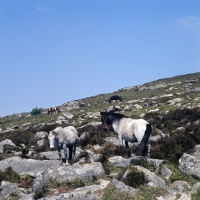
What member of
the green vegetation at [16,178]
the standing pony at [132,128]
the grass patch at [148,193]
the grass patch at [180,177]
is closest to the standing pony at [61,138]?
the standing pony at [132,128]

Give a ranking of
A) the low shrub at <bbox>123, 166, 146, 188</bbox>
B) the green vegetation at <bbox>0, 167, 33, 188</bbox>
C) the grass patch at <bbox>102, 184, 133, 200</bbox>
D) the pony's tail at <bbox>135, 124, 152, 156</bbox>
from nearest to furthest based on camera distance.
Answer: the grass patch at <bbox>102, 184, 133, 200</bbox>, the low shrub at <bbox>123, 166, 146, 188</bbox>, the green vegetation at <bbox>0, 167, 33, 188</bbox>, the pony's tail at <bbox>135, 124, 152, 156</bbox>

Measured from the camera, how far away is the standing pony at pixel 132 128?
1623 cm

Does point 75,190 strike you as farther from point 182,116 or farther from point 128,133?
point 182,116

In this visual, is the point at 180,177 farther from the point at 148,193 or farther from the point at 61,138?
the point at 61,138

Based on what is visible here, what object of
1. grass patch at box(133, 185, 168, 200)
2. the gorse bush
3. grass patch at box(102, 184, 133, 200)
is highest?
grass patch at box(102, 184, 133, 200)

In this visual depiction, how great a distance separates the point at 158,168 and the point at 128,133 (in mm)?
3578

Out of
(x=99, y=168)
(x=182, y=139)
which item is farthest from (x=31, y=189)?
(x=182, y=139)

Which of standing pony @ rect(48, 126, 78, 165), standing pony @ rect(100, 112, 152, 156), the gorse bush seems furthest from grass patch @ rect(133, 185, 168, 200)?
the gorse bush

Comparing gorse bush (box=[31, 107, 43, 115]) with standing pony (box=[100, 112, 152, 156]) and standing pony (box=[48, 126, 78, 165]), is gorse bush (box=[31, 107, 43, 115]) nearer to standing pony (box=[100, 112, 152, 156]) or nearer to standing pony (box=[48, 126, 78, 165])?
standing pony (box=[100, 112, 152, 156])

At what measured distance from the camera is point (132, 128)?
17125 millimetres

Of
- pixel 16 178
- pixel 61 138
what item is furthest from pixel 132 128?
pixel 16 178

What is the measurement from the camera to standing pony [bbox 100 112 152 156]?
1623 centimetres

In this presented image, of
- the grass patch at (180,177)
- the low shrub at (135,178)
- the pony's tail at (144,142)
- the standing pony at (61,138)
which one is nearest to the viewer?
the low shrub at (135,178)

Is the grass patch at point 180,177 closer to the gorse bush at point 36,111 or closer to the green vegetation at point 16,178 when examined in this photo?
the green vegetation at point 16,178
